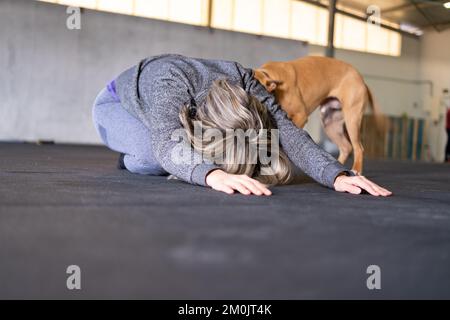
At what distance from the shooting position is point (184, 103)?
1667 millimetres

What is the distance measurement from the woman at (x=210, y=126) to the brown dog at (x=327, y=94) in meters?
0.83

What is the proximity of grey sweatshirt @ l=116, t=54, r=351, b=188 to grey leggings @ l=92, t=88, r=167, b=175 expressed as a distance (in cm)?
10

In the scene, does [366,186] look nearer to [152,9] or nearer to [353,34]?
[152,9]

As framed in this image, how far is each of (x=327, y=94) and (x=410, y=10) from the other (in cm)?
918

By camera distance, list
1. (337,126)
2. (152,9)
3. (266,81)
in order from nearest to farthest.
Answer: (266,81), (337,126), (152,9)

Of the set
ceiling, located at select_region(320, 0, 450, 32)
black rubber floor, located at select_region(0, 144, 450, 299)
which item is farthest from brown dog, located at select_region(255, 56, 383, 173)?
ceiling, located at select_region(320, 0, 450, 32)

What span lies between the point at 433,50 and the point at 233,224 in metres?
13.5

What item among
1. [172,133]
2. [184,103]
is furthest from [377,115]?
[172,133]

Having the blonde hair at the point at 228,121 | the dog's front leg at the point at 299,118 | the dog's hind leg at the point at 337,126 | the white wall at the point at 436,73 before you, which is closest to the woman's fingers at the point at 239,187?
the blonde hair at the point at 228,121

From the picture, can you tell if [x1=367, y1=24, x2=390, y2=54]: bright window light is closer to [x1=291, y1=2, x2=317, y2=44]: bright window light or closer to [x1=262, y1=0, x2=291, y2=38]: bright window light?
[x1=291, y1=2, x2=317, y2=44]: bright window light

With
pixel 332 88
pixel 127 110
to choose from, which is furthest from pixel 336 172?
pixel 332 88

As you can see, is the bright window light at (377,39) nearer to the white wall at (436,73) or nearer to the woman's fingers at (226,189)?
the white wall at (436,73)

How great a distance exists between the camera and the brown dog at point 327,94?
9.91 feet

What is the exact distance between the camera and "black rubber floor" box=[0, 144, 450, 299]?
647 mm
